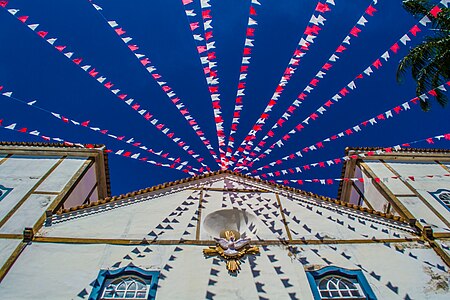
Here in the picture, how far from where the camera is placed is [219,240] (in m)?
13.3

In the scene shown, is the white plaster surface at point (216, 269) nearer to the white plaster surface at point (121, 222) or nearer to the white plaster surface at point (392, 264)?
the white plaster surface at point (392, 264)

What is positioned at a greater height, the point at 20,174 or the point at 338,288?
the point at 20,174

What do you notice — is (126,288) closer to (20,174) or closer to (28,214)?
(28,214)

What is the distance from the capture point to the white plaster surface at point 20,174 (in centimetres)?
1545

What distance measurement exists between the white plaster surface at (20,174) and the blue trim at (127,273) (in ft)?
16.4

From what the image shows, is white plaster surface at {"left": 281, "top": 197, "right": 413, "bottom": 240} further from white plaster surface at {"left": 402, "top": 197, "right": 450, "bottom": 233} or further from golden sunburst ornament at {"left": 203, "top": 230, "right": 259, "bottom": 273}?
golden sunburst ornament at {"left": 203, "top": 230, "right": 259, "bottom": 273}

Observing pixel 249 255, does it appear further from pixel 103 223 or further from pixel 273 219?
pixel 103 223

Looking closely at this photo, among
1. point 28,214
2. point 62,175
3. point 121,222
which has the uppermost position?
point 62,175

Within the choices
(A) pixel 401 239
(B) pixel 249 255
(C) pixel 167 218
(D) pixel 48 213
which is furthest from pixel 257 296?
(D) pixel 48 213

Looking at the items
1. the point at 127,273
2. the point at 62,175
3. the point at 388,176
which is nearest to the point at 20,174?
the point at 62,175

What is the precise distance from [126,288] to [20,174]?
319 inches

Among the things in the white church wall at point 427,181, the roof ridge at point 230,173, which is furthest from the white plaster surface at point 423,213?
the roof ridge at point 230,173

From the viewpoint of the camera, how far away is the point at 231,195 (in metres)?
16.1

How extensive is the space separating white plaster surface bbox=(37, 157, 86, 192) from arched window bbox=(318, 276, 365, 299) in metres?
10.00
